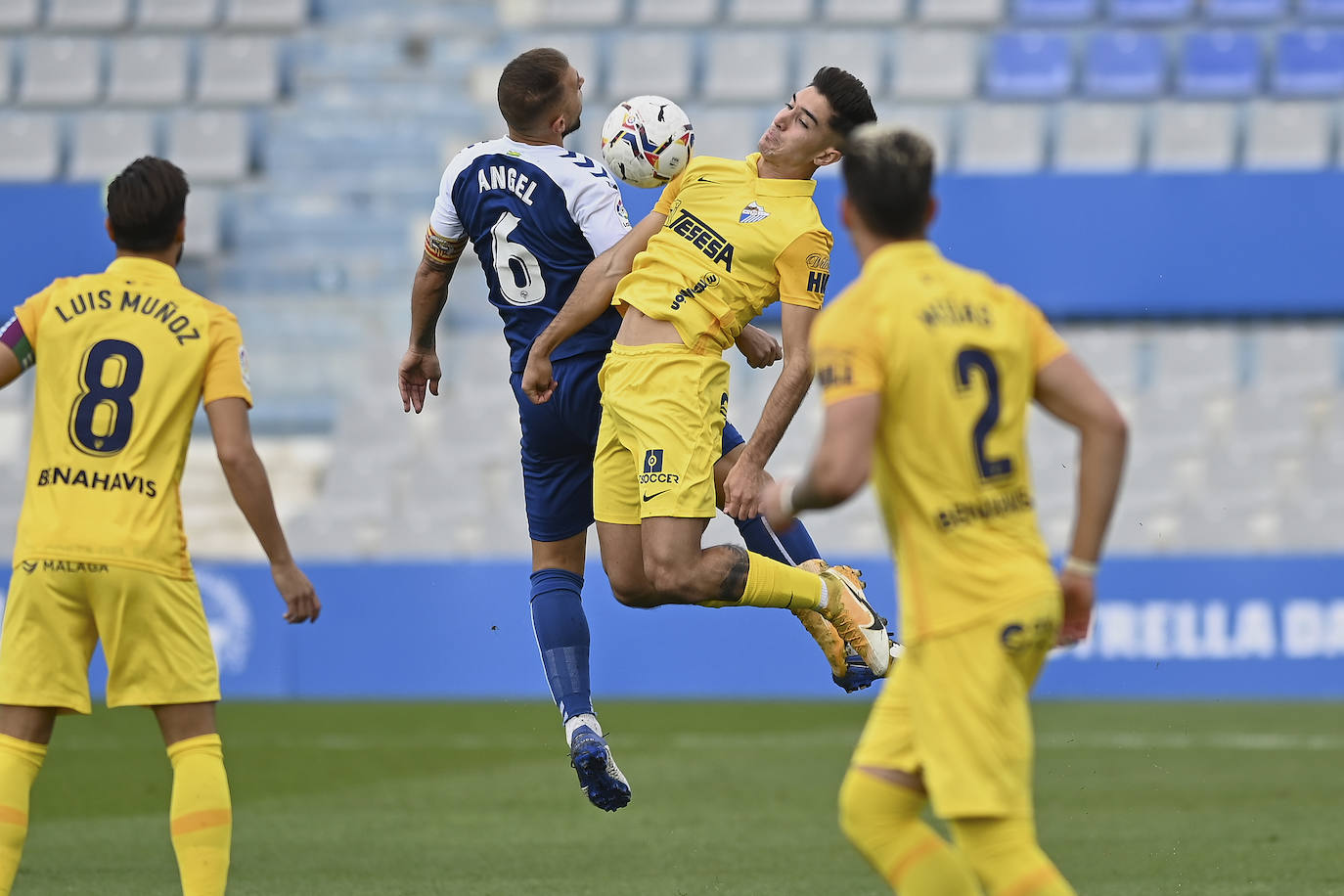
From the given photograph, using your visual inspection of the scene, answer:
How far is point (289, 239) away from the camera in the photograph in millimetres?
18703

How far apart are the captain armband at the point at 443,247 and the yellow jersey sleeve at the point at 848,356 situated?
2928 mm

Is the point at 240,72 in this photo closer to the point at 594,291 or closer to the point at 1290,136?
the point at 1290,136

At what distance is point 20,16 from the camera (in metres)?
20.4

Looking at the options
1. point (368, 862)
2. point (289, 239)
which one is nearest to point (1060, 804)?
point (368, 862)

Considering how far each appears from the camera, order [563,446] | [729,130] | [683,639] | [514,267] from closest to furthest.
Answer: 1. [514,267]
2. [563,446]
3. [683,639]
4. [729,130]

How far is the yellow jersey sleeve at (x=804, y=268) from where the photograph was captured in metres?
5.74

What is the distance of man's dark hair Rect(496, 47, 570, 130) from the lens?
19.9 feet

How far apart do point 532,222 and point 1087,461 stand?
285 cm

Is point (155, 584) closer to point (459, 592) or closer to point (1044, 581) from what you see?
point (1044, 581)

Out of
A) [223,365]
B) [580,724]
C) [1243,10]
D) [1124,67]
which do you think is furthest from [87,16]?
[223,365]

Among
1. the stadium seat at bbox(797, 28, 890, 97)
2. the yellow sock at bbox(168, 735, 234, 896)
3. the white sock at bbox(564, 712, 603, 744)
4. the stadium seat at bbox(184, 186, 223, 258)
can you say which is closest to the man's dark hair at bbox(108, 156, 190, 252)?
the yellow sock at bbox(168, 735, 234, 896)

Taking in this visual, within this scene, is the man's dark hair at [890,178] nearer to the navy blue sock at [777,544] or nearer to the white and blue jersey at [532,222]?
the white and blue jersey at [532,222]

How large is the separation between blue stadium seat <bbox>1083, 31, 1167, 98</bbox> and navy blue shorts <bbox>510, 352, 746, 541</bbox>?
42.3 feet

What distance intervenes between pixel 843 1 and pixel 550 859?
14034mm
